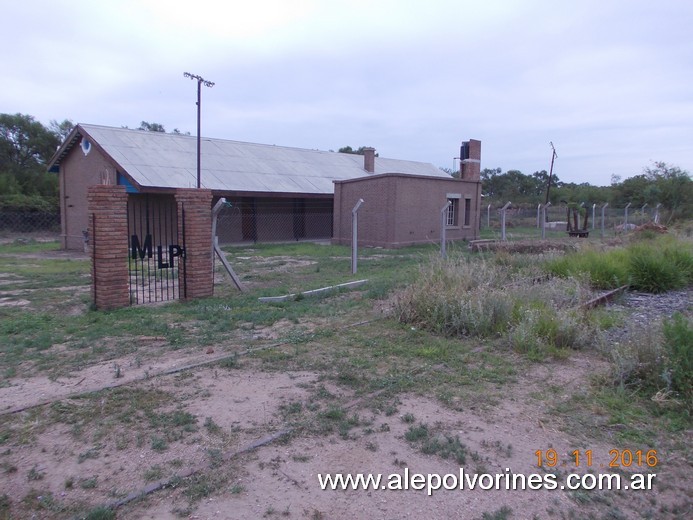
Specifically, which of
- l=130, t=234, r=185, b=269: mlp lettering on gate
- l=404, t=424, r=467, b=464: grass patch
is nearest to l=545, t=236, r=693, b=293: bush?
l=404, t=424, r=467, b=464: grass patch

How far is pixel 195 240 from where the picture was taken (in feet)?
29.9

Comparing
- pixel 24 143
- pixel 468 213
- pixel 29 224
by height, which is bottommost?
pixel 29 224

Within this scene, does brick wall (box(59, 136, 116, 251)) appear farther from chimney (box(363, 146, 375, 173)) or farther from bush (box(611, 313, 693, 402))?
bush (box(611, 313, 693, 402))

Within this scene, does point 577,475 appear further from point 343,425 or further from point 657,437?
point 343,425

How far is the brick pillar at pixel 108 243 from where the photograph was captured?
805 centimetres

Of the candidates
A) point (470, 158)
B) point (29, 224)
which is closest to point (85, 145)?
point (29, 224)

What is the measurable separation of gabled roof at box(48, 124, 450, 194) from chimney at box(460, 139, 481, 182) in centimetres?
648

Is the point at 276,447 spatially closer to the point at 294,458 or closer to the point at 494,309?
the point at 294,458

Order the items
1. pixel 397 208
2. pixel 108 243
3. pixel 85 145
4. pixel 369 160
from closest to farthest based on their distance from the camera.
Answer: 1. pixel 108 243
2. pixel 397 208
3. pixel 85 145
4. pixel 369 160

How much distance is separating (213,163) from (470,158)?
41.8 ft

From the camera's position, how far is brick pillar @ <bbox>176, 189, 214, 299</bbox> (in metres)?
9.07

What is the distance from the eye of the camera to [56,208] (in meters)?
30.4
